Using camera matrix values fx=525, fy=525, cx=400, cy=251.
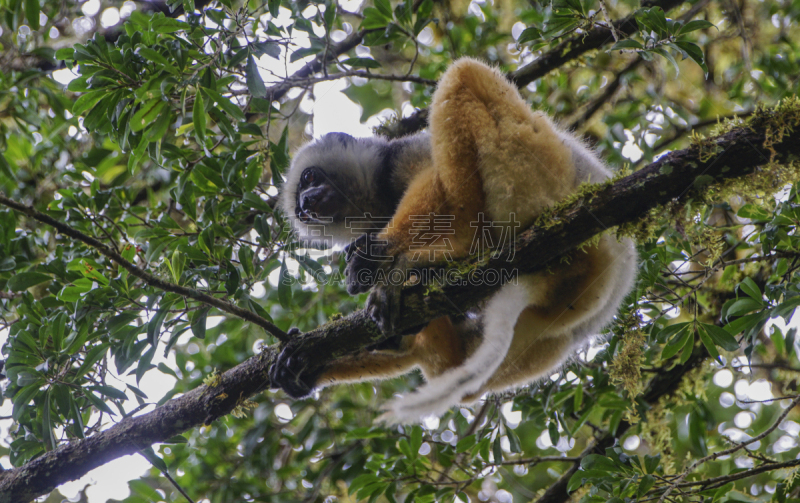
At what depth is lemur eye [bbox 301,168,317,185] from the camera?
4.92 m

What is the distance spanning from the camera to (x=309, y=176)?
16.2 feet

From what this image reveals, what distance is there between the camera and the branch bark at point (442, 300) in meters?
2.70

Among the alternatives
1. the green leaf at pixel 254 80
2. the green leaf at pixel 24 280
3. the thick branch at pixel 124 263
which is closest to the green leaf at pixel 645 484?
the thick branch at pixel 124 263

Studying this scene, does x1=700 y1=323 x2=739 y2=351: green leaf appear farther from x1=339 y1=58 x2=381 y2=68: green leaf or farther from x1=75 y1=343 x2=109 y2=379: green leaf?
x1=75 y1=343 x2=109 y2=379: green leaf

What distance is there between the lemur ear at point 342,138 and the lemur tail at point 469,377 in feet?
7.95

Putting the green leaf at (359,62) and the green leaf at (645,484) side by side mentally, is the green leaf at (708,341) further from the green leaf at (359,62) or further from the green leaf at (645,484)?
the green leaf at (359,62)

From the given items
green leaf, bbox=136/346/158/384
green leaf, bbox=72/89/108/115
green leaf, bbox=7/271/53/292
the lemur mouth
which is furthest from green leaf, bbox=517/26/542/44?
green leaf, bbox=7/271/53/292

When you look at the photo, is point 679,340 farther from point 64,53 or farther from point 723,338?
point 64,53

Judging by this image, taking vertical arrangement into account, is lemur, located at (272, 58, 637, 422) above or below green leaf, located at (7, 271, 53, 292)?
below

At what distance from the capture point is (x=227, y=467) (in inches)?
230

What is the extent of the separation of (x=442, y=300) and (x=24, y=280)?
9.47 ft

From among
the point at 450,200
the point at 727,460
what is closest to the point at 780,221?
the point at 450,200

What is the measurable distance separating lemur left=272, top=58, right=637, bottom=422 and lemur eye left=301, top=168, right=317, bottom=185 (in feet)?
3.89

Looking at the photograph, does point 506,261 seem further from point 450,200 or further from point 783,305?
point 783,305
